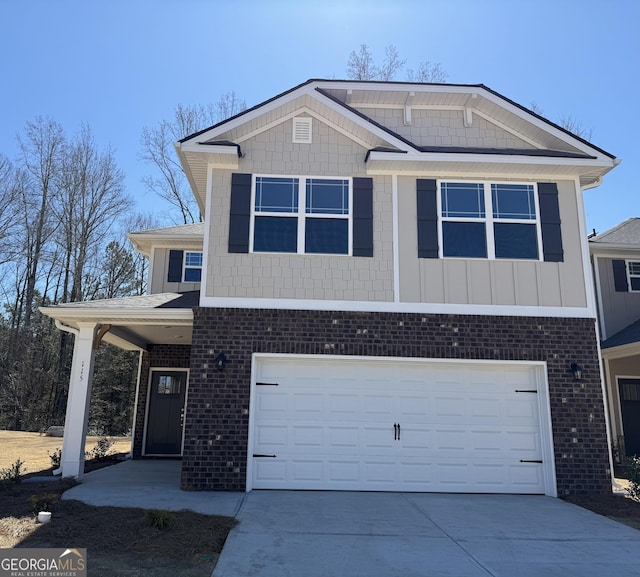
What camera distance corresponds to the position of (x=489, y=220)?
952cm

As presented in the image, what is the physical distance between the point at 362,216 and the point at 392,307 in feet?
5.69

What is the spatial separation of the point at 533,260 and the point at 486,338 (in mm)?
1691

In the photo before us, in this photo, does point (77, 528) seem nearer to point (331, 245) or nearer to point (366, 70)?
point (331, 245)

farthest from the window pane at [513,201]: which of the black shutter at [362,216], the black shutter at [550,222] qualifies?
the black shutter at [362,216]

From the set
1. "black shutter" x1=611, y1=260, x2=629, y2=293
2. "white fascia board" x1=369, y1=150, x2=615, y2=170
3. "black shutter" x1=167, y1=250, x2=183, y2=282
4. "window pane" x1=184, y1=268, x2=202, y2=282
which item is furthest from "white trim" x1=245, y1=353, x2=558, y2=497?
"black shutter" x1=611, y1=260, x2=629, y2=293

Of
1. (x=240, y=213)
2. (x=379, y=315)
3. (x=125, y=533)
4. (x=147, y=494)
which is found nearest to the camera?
(x=125, y=533)

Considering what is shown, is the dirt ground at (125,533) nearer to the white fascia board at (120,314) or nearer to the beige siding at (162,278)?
the white fascia board at (120,314)

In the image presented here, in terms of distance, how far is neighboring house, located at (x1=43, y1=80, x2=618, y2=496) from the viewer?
8.73 m

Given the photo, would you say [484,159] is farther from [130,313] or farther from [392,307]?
[130,313]

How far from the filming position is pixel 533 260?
938 centimetres

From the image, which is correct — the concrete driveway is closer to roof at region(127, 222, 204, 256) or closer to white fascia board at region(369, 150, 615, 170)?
white fascia board at region(369, 150, 615, 170)

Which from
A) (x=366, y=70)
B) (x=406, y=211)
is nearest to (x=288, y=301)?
(x=406, y=211)

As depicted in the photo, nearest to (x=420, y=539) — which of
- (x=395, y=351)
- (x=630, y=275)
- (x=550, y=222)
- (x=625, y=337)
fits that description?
(x=395, y=351)

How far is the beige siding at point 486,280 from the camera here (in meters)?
9.22
